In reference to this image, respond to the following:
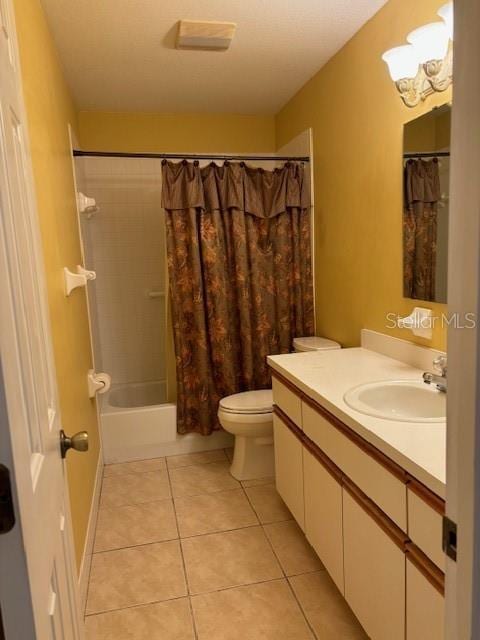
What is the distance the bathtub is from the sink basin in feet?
5.33

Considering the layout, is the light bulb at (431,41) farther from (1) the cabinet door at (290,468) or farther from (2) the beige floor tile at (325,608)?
(2) the beige floor tile at (325,608)

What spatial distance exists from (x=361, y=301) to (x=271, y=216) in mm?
878

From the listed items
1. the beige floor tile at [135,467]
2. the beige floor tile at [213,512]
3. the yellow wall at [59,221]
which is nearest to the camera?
the yellow wall at [59,221]

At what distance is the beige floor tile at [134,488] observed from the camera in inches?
101

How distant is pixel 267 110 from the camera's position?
343 cm

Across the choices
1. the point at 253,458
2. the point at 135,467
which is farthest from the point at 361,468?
the point at 135,467

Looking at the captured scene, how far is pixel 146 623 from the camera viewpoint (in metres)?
1.69

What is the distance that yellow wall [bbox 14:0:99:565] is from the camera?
5.18 feet

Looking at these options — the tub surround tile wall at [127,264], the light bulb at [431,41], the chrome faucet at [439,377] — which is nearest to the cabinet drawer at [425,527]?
the chrome faucet at [439,377]

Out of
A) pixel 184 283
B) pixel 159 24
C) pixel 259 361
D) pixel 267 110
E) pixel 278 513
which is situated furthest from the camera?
pixel 267 110

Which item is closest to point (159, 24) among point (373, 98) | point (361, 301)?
point (373, 98)

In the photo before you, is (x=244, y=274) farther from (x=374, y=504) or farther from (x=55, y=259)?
(x=374, y=504)

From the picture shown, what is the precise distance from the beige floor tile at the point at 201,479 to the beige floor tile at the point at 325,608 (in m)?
0.85

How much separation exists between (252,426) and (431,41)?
2.02 m
